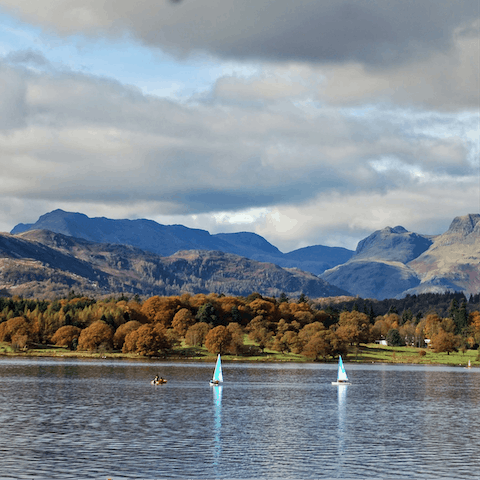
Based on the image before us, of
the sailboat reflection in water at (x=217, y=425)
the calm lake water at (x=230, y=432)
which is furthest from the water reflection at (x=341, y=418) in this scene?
the sailboat reflection in water at (x=217, y=425)

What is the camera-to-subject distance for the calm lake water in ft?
202

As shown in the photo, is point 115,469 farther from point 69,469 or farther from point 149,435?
point 149,435

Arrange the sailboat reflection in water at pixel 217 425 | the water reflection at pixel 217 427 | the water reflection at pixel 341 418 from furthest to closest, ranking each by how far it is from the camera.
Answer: the water reflection at pixel 341 418 < the sailboat reflection in water at pixel 217 425 < the water reflection at pixel 217 427

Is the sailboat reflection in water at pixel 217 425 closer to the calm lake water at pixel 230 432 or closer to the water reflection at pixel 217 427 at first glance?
the water reflection at pixel 217 427

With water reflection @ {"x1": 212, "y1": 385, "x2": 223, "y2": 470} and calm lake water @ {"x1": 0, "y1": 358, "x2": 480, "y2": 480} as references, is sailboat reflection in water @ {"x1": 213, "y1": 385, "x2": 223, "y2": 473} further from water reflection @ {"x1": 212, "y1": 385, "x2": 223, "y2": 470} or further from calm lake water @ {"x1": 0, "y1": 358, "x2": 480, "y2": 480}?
calm lake water @ {"x1": 0, "y1": 358, "x2": 480, "y2": 480}

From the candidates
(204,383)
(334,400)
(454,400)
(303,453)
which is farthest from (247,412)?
(204,383)

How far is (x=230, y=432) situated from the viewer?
3403 inches

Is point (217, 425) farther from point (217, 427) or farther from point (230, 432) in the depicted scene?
point (230, 432)

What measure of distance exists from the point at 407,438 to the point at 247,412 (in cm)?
3266

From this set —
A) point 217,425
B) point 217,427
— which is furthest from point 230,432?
point 217,425

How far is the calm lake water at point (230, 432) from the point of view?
61719mm

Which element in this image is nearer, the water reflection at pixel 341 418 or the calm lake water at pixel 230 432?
the calm lake water at pixel 230 432

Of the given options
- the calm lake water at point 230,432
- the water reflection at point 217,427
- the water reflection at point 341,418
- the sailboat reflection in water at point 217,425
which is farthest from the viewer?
the water reflection at point 341,418

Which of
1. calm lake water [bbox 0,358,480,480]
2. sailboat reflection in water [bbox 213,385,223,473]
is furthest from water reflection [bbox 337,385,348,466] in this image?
sailboat reflection in water [bbox 213,385,223,473]
